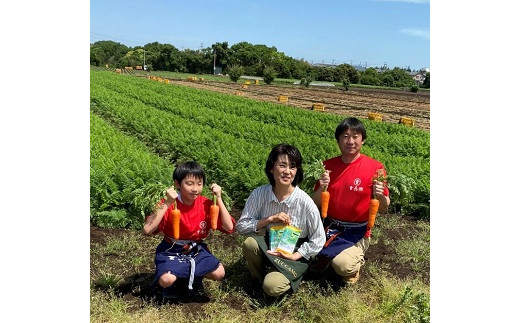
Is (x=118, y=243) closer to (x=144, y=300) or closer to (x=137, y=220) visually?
(x=137, y=220)

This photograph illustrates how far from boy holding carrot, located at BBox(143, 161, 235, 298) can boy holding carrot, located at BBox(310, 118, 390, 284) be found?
0.86 meters

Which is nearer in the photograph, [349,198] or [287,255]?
[287,255]

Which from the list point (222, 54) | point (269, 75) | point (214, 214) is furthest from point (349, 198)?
point (269, 75)

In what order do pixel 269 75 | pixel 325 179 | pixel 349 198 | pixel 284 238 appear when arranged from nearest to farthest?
pixel 284 238, pixel 325 179, pixel 349 198, pixel 269 75

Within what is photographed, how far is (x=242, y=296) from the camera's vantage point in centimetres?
376

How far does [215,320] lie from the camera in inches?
129

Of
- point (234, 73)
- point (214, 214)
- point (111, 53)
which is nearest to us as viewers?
point (214, 214)

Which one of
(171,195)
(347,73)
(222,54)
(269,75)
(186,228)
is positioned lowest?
(186,228)

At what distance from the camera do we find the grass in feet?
11.0

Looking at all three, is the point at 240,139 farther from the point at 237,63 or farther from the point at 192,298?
the point at 237,63

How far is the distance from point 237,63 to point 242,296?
4100cm

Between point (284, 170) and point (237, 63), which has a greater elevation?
point (237, 63)
